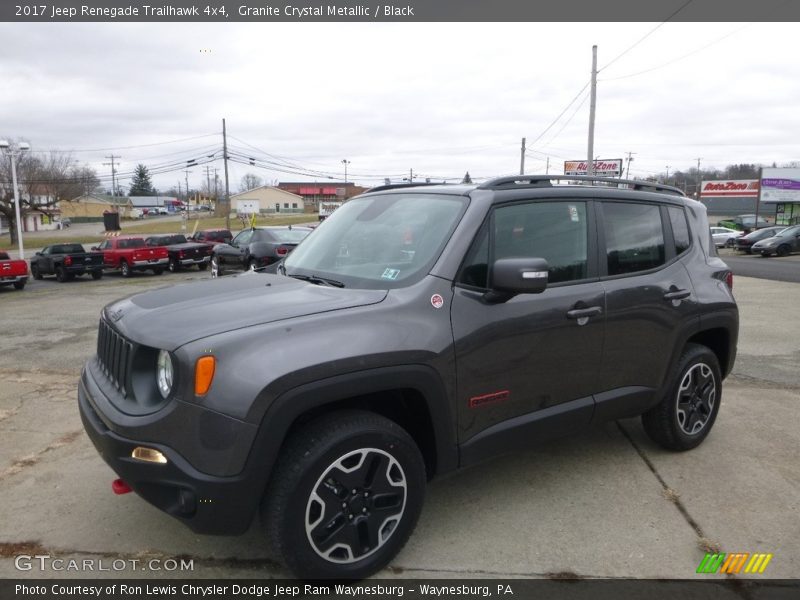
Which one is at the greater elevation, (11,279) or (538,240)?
(538,240)

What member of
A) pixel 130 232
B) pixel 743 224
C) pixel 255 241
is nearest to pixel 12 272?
pixel 255 241

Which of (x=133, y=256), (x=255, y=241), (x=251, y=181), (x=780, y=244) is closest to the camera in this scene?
(x=255, y=241)

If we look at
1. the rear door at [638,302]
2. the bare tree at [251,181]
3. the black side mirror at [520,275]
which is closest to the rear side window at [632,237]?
the rear door at [638,302]

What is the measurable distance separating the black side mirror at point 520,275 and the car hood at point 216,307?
1.90 feet

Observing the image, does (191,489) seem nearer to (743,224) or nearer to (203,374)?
(203,374)

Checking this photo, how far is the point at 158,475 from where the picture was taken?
8.17 ft

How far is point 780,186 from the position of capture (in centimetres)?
4856

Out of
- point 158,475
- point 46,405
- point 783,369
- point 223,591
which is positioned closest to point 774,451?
point 783,369

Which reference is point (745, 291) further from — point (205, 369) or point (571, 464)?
point (205, 369)

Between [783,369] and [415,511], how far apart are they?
18.9 feet

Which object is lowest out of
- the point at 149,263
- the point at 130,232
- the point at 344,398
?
the point at 130,232

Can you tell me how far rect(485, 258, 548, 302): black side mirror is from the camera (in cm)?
289

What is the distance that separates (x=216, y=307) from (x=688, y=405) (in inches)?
132

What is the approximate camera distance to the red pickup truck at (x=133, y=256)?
2397 centimetres
